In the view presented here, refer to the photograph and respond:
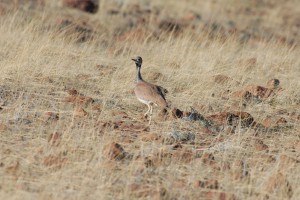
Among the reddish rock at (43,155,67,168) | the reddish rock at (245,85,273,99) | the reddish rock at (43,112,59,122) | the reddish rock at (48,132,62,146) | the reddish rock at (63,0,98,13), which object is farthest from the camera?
the reddish rock at (63,0,98,13)

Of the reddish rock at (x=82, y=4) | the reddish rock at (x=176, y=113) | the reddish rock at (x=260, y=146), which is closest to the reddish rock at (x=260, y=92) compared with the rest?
the reddish rock at (x=176, y=113)

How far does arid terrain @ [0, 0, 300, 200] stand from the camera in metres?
5.89

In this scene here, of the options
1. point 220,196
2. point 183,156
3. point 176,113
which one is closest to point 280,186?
point 220,196

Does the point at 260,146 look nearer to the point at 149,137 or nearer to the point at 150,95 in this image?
the point at 149,137

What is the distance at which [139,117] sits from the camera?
7973 mm

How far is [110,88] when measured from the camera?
8.99m

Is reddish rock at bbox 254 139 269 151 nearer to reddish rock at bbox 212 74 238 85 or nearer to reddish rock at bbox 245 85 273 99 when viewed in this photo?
reddish rock at bbox 245 85 273 99

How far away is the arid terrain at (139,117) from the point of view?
5891mm

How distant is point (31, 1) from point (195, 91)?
7.89 meters

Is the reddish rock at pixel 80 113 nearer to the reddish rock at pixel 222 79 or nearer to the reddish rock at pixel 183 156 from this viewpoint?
the reddish rock at pixel 183 156

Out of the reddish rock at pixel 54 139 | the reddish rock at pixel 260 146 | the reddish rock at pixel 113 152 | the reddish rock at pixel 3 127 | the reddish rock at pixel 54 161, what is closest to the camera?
the reddish rock at pixel 54 161

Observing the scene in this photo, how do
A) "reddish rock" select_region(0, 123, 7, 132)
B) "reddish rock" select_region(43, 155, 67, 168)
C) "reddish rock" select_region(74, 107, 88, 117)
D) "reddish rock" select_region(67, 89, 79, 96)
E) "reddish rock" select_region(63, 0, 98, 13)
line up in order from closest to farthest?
1. "reddish rock" select_region(43, 155, 67, 168)
2. "reddish rock" select_region(0, 123, 7, 132)
3. "reddish rock" select_region(74, 107, 88, 117)
4. "reddish rock" select_region(67, 89, 79, 96)
5. "reddish rock" select_region(63, 0, 98, 13)

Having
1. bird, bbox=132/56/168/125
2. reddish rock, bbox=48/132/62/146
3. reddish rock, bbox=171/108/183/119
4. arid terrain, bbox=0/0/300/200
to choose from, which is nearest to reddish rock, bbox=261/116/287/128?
arid terrain, bbox=0/0/300/200

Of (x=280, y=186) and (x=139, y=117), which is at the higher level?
(x=280, y=186)
